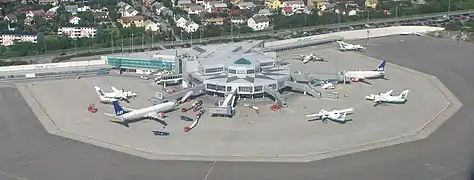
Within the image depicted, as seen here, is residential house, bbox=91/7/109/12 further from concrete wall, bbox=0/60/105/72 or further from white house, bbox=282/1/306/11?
concrete wall, bbox=0/60/105/72

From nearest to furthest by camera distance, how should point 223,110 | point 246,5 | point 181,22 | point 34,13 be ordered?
point 223,110 < point 181,22 < point 34,13 < point 246,5

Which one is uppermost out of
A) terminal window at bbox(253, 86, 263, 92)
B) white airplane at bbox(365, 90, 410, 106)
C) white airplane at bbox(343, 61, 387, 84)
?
white airplane at bbox(343, 61, 387, 84)

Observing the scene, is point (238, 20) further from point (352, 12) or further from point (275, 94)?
point (275, 94)

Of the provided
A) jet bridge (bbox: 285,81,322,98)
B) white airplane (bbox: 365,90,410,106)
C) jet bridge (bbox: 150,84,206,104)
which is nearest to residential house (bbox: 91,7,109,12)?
jet bridge (bbox: 150,84,206,104)

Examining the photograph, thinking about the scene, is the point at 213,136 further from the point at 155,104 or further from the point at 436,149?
the point at 436,149

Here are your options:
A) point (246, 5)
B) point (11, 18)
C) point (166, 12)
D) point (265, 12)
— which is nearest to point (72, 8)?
point (11, 18)
